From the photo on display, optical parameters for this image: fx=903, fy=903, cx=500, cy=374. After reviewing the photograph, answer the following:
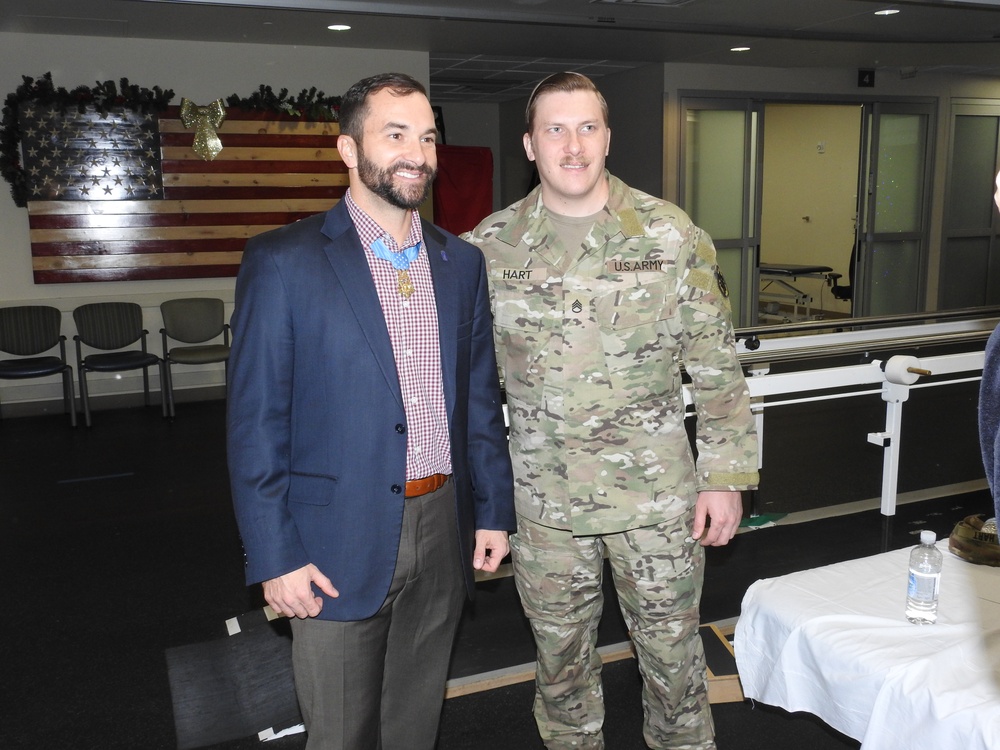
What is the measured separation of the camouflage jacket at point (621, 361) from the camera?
1.99 m

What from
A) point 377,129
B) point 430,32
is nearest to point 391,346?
point 377,129

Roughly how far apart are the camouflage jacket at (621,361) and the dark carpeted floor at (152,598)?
823 millimetres

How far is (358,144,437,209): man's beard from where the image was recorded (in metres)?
1.63

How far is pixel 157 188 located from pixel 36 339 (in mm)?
1447

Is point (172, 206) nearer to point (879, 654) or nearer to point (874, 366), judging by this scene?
point (874, 366)

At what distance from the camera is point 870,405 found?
254 inches

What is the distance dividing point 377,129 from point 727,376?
93cm

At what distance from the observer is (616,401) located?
2.00 metres

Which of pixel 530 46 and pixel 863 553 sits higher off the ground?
pixel 530 46

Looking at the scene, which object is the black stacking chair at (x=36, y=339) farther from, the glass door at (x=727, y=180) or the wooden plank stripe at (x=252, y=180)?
the glass door at (x=727, y=180)

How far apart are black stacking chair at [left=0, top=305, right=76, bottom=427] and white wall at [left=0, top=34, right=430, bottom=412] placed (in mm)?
283

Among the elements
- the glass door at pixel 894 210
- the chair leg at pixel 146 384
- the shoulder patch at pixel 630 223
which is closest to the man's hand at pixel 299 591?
the shoulder patch at pixel 630 223

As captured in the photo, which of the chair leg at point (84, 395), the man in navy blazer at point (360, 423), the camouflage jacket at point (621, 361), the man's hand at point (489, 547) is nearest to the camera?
the man in navy blazer at point (360, 423)

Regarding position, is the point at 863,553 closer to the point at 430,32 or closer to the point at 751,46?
the point at 430,32
